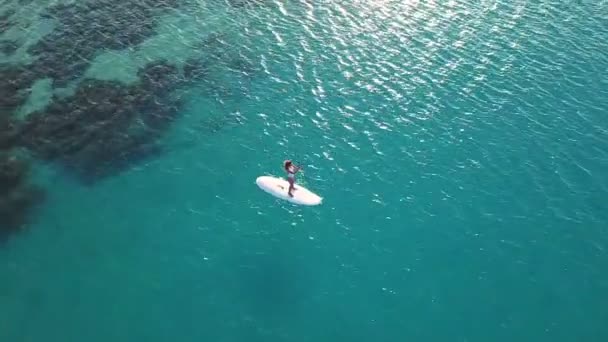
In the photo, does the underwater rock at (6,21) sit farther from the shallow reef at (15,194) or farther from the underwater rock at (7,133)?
the shallow reef at (15,194)

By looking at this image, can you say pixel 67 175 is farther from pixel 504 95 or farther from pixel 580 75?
pixel 580 75

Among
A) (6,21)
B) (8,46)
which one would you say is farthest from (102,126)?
(6,21)

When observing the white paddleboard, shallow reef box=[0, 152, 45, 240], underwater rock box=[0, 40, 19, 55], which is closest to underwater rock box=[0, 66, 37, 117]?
underwater rock box=[0, 40, 19, 55]

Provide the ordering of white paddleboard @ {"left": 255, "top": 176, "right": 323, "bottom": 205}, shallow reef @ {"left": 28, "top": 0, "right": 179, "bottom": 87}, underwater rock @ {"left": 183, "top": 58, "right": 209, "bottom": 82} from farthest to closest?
underwater rock @ {"left": 183, "top": 58, "right": 209, "bottom": 82} < shallow reef @ {"left": 28, "top": 0, "right": 179, "bottom": 87} < white paddleboard @ {"left": 255, "top": 176, "right": 323, "bottom": 205}

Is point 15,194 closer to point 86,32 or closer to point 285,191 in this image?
point 285,191

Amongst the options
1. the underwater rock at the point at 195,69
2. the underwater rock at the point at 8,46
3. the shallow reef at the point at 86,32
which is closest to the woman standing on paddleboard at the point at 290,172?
the underwater rock at the point at 195,69

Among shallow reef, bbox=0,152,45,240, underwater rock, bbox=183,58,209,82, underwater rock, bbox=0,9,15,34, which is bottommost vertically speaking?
shallow reef, bbox=0,152,45,240

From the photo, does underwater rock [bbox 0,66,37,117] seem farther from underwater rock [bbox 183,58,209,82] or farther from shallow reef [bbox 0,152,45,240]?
underwater rock [bbox 183,58,209,82]
